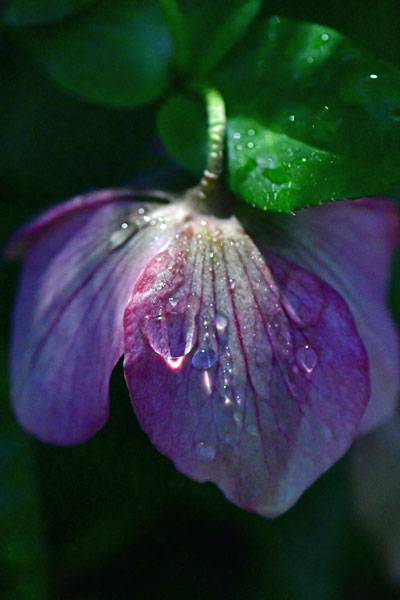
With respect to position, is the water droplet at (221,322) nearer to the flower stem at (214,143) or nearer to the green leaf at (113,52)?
the flower stem at (214,143)

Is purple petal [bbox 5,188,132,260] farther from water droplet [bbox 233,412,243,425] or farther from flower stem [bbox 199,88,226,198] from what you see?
water droplet [bbox 233,412,243,425]

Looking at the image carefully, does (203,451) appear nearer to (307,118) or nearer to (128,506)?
(307,118)

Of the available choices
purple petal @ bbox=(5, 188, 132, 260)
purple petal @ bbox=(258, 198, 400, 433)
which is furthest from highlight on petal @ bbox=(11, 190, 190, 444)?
purple petal @ bbox=(258, 198, 400, 433)

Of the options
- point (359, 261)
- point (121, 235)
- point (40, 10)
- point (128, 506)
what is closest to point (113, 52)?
point (40, 10)

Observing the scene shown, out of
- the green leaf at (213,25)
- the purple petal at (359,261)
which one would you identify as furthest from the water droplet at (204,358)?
the green leaf at (213,25)

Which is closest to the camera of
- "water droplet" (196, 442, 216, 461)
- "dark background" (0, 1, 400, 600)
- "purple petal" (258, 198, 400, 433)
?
"water droplet" (196, 442, 216, 461)
